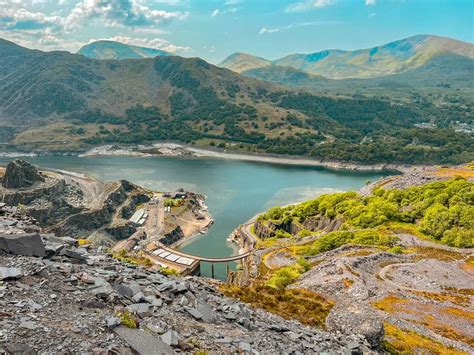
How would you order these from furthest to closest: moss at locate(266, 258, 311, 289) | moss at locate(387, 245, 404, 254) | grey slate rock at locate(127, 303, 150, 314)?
1. moss at locate(387, 245, 404, 254)
2. moss at locate(266, 258, 311, 289)
3. grey slate rock at locate(127, 303, 150, 314)

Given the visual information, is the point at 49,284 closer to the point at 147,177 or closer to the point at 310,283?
the point at 310,283

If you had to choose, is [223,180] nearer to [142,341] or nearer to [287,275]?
[287,275]

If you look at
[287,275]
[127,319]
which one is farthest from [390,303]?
[127,319]

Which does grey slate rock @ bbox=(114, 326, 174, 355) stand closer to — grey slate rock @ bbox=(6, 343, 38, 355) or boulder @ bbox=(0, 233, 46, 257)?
grey slate rock @ bbox=(6, 343, 38, 355)

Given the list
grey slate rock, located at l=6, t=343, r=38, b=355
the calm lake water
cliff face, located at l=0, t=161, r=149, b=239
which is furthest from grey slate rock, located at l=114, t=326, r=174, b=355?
cliff face, located at l=0, t=161, r=149, b=239

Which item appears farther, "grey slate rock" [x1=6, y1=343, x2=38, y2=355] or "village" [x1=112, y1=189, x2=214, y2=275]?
"village" [x1=112, y1=189, x2=214, y2=275]
